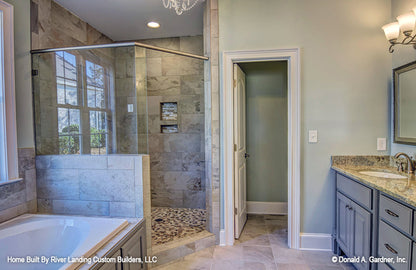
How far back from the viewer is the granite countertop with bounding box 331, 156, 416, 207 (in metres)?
1.36

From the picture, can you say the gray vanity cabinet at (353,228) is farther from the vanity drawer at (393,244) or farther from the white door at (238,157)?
the white door at (238,157)

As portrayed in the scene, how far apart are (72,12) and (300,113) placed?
3.03 metres

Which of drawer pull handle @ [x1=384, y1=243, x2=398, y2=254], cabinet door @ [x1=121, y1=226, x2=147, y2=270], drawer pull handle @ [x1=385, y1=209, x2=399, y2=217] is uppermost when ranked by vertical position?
drawer pull handle @ [x1=385, y1=209, x2=399, y2=217]

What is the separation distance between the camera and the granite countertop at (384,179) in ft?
4.46

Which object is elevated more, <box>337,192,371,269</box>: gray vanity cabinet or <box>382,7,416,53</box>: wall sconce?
<box>382,7,416,53</box>: wall sconce

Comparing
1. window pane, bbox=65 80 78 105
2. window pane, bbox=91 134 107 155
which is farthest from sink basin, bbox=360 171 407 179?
window pane, bbox=65 80 78 105

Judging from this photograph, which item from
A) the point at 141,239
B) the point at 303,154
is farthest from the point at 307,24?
the point at 141,239

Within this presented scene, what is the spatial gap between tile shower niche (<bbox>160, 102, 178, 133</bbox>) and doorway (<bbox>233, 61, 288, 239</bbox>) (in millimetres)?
1094

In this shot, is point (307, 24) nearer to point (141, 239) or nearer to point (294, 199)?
point (294, 199)

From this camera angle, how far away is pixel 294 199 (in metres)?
2.39

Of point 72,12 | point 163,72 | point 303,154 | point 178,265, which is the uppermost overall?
point 72,12

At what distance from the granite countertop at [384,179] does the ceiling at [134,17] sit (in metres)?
2.41

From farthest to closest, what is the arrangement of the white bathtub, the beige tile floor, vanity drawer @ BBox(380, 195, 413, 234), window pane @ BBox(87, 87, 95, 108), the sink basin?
window pane @ BBox(87, 87, 95, 108)
the beige tile floor
the sink basin
the white bathtub
vanity drawer @ BBox(380, 195, 413, 234)

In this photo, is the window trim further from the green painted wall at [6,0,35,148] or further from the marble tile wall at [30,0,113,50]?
the marble tile wall at [30,0,113,50]
